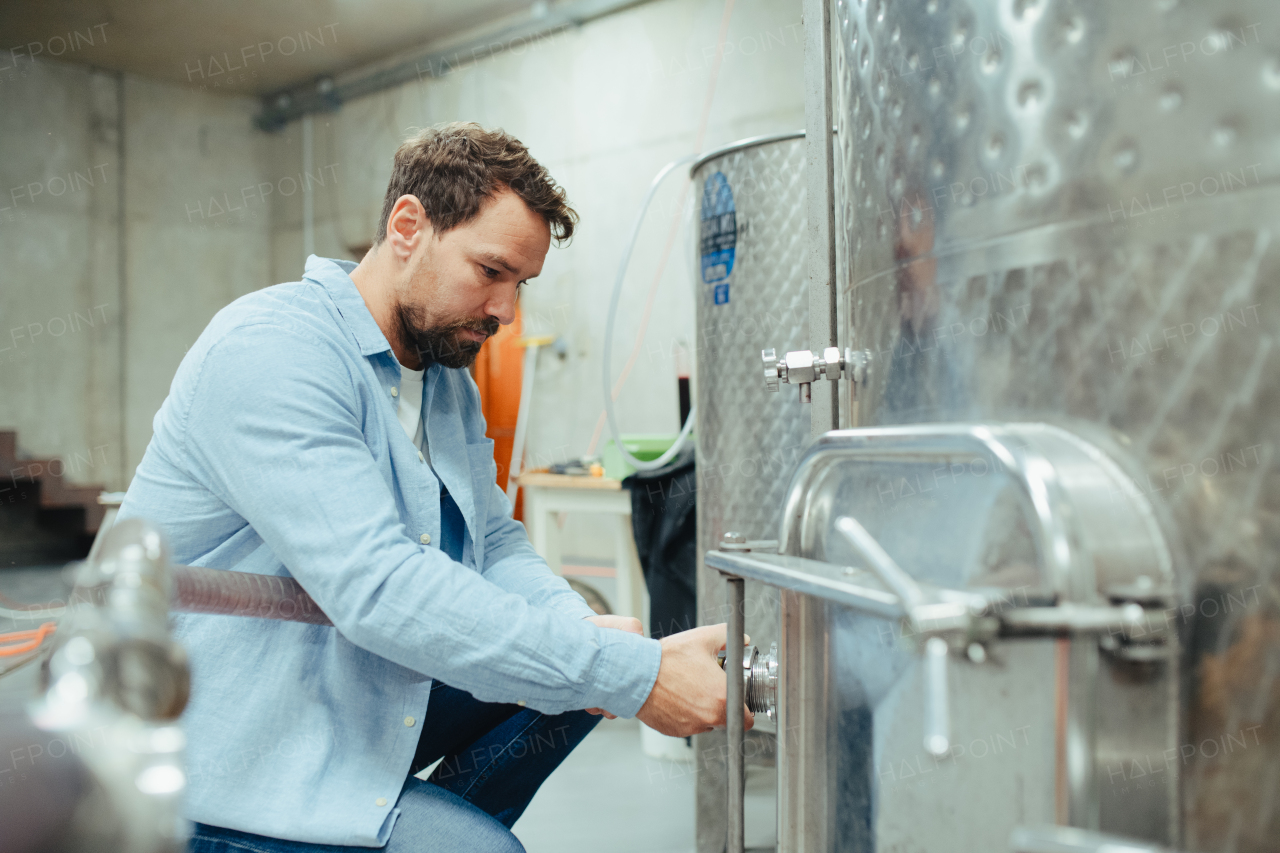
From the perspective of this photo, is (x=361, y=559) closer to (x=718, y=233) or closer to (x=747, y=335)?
(x=747, y=335)

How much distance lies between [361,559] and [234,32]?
217 inches

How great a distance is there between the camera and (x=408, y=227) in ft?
3.90

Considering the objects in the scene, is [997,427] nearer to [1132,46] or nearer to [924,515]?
[924,515]

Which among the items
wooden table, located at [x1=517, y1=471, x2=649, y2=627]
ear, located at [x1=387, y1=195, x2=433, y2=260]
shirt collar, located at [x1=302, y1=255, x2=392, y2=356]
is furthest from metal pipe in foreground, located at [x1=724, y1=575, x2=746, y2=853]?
wooden table, located at [x1=517, y1=471, x2=649, y2=627]

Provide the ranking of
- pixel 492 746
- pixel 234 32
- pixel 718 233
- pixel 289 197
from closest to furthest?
pixel 492 746 < pixel 718 233 < pixel 234 32 < pixel 289 197

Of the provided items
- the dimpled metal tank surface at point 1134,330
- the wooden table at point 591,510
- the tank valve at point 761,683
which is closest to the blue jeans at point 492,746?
the tank valve at point 761,683

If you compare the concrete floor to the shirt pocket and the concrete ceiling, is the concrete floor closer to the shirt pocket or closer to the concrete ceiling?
the shirt pocket

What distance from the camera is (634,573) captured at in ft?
8.41

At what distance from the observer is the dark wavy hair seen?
117cm

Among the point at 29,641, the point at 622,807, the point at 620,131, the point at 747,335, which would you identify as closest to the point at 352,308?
the point at 747,335

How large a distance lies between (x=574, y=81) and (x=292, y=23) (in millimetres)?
1816

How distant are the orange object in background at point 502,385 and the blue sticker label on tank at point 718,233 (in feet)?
9.32

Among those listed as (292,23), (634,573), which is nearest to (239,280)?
(292,23)

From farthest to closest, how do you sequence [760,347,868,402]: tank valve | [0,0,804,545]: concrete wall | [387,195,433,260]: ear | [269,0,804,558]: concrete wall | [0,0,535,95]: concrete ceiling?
[0,0,535,95]: concrete ceiling
[0,0,804,545]: concrete wall
[269,0,804,558]: concrete wall
[387,195,433,260]: ear
[760,347,868,402]: tank valve
